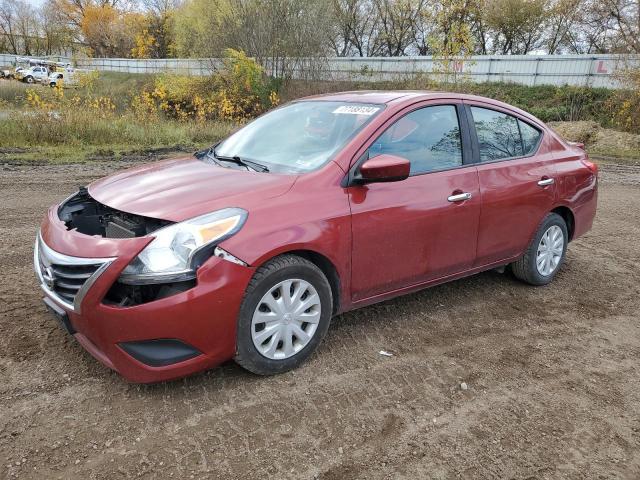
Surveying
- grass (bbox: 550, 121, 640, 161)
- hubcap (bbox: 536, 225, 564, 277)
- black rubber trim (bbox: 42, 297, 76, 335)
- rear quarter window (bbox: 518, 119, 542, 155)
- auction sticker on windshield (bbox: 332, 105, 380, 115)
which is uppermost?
auction sticker on windshield (bbox: 332, 105, 380, 115)

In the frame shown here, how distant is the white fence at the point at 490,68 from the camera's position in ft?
86.9

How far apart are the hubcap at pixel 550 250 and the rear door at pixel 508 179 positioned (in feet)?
0.84

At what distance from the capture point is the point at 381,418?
2879 millimetres

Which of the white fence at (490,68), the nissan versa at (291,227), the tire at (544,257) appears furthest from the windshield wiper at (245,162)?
the white fence at (490,68)

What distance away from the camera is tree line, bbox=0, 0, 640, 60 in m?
24.5

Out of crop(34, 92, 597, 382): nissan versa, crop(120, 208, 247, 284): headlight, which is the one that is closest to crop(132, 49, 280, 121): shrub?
crop(34, 92, 597, 382): nissan versa

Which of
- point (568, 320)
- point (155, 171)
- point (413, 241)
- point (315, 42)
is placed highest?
point (315, 42)

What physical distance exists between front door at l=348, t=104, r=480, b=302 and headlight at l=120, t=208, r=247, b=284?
0.92 m

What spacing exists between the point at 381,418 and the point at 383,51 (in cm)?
4839

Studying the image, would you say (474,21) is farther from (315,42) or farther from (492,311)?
(492,311)

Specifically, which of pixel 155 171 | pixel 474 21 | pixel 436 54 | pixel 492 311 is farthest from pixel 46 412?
pixel 474 21

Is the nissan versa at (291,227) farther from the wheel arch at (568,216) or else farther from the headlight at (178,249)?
the wheel arch at (568,216)

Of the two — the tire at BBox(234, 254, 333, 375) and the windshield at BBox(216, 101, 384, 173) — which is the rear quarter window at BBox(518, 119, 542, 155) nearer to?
the windshield at BBox(216, 101, 384, 173)

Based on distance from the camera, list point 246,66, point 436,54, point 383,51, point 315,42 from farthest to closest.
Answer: point 383,51 < point 315,42 < point 246,66 < point 436,54
